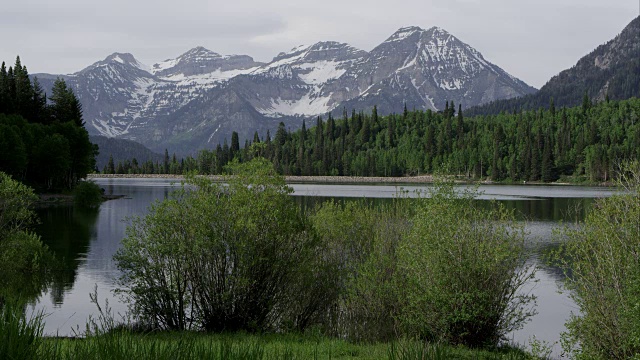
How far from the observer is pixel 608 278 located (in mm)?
19047

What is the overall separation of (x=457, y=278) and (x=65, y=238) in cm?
4607

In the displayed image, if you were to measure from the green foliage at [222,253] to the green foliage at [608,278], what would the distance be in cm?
975

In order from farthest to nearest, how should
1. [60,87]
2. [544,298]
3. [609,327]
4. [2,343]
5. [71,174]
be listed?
[60,87] < [71,174] < [544,298] < [609,327] < [2,343]

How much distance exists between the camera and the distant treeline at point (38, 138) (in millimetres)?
86688

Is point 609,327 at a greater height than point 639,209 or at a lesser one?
lesser

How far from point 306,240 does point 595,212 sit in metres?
10.3

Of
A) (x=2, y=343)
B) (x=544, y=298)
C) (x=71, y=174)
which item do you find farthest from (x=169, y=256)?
(x=71, y=174)

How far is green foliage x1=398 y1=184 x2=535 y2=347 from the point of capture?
21.6m

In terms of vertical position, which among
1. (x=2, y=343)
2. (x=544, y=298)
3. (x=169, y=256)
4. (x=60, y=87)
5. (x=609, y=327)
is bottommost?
(x=544, y=298)

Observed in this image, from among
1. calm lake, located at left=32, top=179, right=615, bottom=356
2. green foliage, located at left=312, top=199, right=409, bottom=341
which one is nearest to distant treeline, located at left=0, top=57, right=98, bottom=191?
calm lake, located at left=32, top=179, right=615, bottom=356

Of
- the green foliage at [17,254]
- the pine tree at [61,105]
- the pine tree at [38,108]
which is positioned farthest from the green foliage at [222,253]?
the pine tree at [61,105]

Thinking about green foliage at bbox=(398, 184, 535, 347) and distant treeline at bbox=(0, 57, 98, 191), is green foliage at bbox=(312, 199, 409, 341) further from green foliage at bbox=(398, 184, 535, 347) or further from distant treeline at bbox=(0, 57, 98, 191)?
distant treeline at bbox=(0, 57, 98, 191)

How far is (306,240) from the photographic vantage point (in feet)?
80.1

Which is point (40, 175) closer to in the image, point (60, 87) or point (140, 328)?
point (60, 87)
